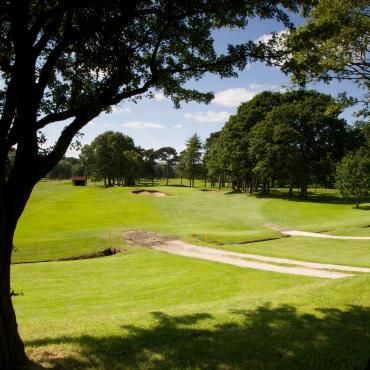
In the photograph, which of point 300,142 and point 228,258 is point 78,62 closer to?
point 228,258

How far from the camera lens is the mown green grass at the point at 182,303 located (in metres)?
7.09

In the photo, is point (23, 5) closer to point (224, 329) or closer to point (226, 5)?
point (226, 5)

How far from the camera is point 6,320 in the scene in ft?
20.7

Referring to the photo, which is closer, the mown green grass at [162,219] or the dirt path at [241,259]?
the dirt path at [241,259]

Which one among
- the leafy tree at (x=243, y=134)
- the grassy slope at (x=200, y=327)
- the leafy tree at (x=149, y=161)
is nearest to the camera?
the grassy slope at (x=200, y=327)

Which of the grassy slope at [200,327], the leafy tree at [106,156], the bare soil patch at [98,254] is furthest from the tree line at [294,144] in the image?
the grassy slope at [200,327]

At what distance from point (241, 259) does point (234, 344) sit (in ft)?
51.5

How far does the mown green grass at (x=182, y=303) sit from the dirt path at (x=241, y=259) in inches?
45.8

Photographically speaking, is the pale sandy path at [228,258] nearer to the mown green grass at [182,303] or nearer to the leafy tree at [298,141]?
the mown green grass at [182,303]

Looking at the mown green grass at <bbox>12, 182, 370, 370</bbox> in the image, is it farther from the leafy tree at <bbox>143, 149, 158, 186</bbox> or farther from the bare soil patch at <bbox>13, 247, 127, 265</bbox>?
the leafy tree at <bbox>143, 149, 158, 186</bbox>

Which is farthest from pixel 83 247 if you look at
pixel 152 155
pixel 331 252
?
pixel 152 155

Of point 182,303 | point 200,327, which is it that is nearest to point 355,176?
point 182,303

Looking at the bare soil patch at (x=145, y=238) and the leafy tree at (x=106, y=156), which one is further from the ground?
the leafy tree at (x=106, y=156)

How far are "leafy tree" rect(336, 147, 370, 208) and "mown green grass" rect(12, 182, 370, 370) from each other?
29.7 feet
